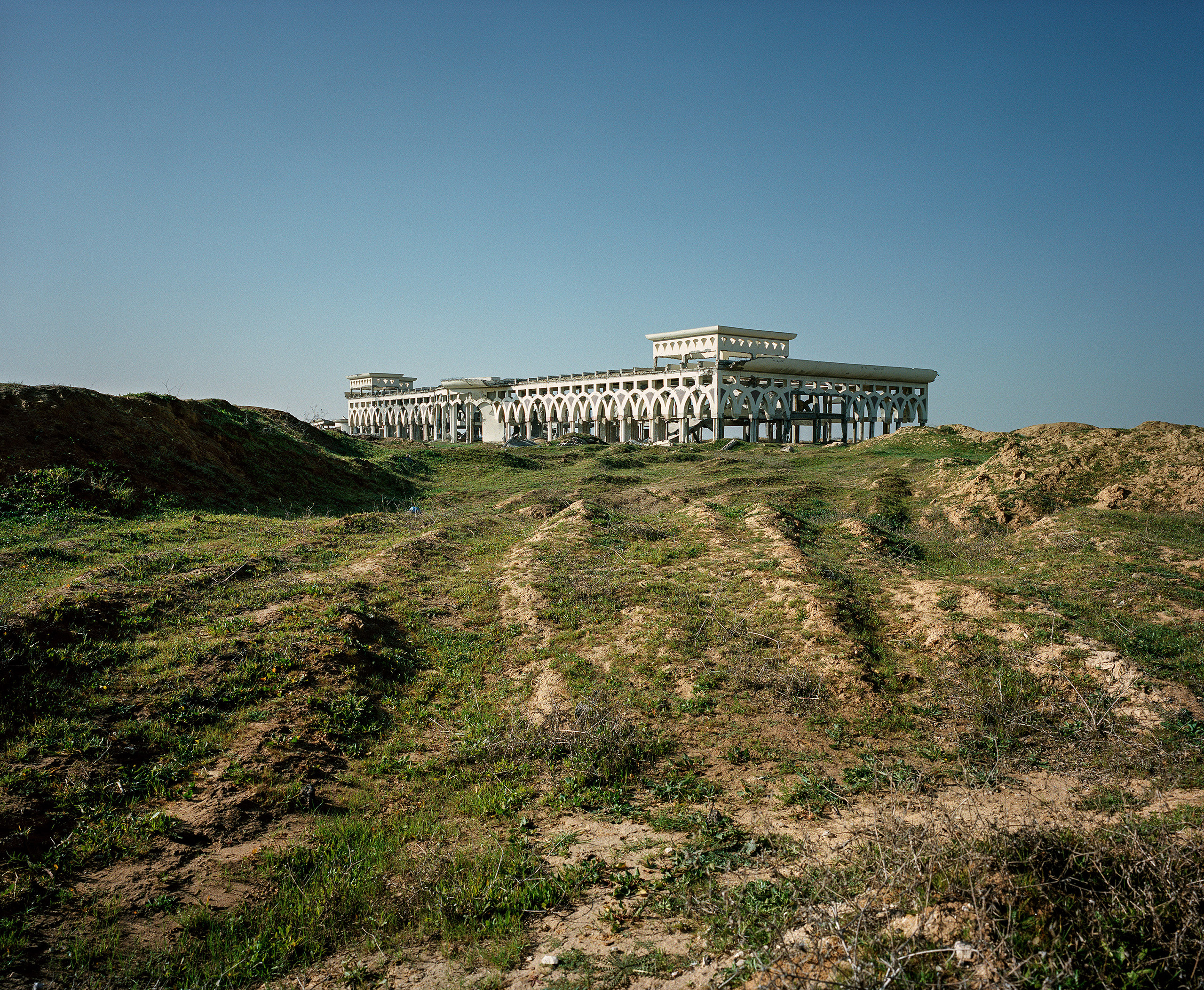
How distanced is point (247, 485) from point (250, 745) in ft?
54.5

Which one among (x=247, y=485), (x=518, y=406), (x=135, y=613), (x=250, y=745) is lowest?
(x=250, y=745)

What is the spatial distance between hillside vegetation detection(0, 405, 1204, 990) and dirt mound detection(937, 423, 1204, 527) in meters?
2.98

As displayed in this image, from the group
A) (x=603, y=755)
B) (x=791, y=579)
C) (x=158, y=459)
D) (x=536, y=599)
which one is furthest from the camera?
(x=158, y=459)

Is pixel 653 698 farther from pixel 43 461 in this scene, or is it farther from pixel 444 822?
pixel 43 461

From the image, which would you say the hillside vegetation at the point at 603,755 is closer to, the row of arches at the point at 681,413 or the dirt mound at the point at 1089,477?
the dirt mound at the point at 1089,477

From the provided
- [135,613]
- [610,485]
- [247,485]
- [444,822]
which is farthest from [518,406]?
[444,822]

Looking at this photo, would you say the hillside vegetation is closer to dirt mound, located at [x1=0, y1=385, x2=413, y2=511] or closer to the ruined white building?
dirt mound, located at [x1=0, y1=385, x2=413, y2=511]

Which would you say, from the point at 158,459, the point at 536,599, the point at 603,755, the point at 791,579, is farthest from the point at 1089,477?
the point at 158,459

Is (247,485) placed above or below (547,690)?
above

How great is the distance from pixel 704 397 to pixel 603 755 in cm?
4241

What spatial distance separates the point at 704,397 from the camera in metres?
48.2

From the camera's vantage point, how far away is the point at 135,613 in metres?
9.50

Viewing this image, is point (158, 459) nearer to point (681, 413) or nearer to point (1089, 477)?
point (1089, 477)

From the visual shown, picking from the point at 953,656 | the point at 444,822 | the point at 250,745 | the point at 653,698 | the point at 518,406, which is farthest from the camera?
the point at 518,406
